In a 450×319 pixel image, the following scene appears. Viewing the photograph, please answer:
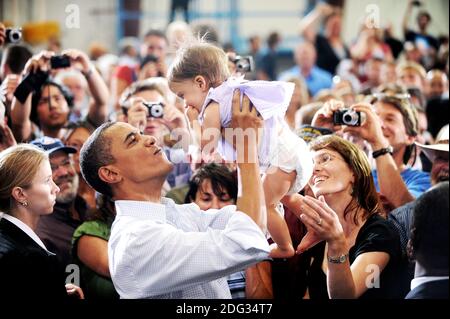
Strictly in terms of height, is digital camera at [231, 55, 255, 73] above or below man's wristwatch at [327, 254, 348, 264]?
above

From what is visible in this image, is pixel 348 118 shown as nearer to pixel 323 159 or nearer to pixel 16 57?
pixel 323 159

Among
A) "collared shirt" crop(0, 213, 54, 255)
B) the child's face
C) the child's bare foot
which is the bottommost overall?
the child's bare foot

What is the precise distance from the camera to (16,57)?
11.7ft

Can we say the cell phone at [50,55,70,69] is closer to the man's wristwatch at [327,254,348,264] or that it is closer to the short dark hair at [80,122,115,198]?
the short dark hair at [80,122,115,198]

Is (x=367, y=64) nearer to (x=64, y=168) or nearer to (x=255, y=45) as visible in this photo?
(x=255, y=45)

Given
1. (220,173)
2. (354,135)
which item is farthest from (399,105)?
(220,173)

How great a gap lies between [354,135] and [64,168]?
3.23 feet

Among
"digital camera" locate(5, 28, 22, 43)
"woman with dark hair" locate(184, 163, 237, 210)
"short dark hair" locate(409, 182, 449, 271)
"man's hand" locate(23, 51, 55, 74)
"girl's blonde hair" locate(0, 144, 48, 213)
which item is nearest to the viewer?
"short dark hair" locate(409, 182, 449, 271)

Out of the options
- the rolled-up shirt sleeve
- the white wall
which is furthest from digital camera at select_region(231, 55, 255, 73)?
the white wall

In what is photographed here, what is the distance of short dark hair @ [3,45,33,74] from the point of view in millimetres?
3514

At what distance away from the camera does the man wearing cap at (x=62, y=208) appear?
2590 millimetres

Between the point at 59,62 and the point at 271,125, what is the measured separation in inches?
43.0

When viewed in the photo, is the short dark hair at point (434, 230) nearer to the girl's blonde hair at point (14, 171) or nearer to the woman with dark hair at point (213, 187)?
the woman with dark hair at point (213, 187)
